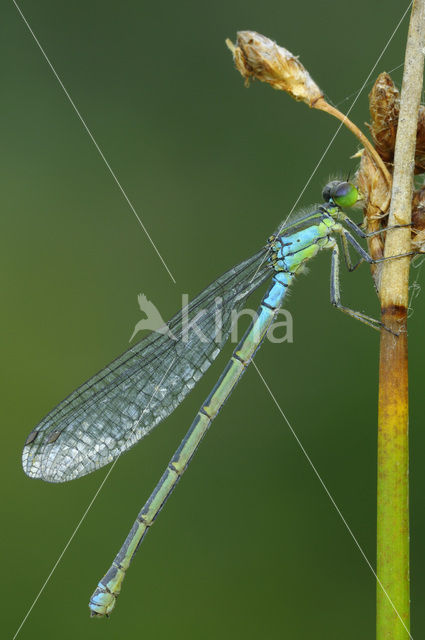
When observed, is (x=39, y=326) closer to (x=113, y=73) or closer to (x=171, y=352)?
(x=171, y=352)

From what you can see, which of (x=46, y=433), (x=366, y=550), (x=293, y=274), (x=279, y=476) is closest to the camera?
(x=46, y=433)

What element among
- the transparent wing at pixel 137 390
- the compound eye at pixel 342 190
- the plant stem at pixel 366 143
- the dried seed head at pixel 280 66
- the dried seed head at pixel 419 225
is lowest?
the transparent wing at pixel 137 390

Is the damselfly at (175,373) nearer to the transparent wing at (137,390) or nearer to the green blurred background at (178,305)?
the transparent wing at (137,390)

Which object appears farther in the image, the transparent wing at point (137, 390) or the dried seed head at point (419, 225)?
the transparent wing at point (137, 390)

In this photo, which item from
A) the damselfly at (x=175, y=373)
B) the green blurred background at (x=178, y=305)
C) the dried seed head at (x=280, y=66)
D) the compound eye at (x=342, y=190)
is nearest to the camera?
the dried seed head at (x=280, y=66)

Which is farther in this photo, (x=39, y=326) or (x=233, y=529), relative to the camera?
(x=39, y=326)

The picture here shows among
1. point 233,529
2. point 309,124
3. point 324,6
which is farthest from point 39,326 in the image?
point 324,6

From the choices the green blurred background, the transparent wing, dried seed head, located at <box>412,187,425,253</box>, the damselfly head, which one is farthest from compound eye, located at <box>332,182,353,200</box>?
dried seed head, located at <box>412,187,425,253</box>

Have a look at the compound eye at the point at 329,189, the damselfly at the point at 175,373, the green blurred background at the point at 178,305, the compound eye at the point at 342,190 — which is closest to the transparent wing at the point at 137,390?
the damselfly at the point at 175,373
